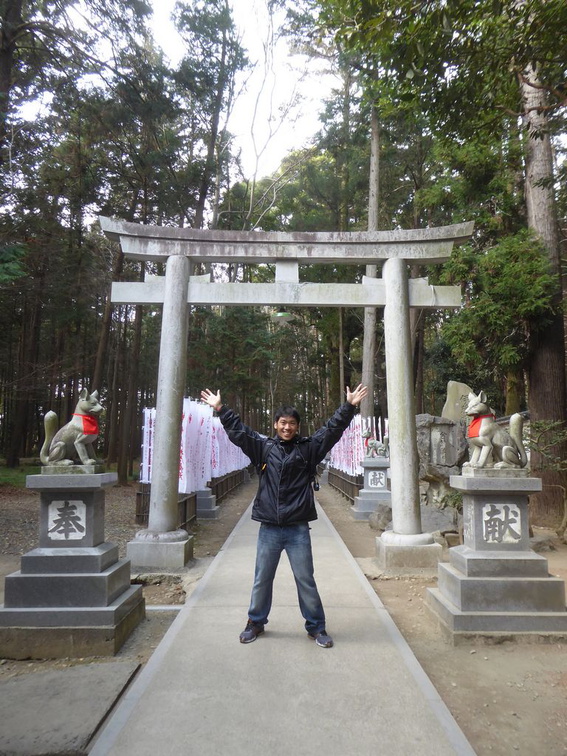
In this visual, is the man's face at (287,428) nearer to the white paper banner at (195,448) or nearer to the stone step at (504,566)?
the stone step at (504,566)

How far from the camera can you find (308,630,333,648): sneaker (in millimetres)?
3564

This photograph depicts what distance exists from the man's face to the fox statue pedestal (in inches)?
63.7

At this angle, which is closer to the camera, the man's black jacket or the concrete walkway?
the concrete walkway

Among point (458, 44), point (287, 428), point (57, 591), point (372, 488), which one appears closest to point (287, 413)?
point (287, 428)

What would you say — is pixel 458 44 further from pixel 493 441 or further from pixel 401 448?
pixel 401 448

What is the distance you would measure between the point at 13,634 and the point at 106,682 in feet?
3.43

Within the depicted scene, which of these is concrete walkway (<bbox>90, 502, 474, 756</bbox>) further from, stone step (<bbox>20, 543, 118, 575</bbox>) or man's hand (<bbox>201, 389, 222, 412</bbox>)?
man's hand (<bbox>201, 389, 222, 412</bbox>)

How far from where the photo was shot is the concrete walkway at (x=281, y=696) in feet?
7.97

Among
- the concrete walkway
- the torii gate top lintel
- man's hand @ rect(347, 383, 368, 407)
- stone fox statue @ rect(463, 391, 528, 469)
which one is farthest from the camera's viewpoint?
the torii gate top lintel

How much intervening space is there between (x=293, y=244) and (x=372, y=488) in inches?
266

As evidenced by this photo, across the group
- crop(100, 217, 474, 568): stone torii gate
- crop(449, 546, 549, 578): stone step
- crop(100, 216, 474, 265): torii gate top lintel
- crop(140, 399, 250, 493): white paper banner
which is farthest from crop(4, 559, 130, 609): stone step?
crop(100, 216, 474, 265): torii gate top lintel

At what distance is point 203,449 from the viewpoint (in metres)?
10.5

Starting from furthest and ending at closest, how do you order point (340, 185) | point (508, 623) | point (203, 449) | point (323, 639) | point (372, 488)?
point (340, 185) < point (372, 488) < point (203, 449) < point (508, 623) < point (323, 639)

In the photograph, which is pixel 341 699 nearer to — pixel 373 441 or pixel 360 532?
pixel 360 532
